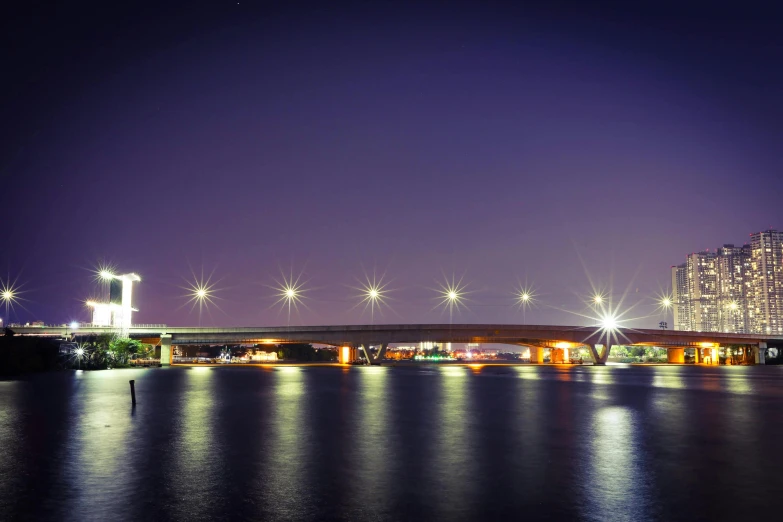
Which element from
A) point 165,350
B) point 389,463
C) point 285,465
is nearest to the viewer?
point 285,465

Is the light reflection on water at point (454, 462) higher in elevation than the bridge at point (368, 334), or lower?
lower

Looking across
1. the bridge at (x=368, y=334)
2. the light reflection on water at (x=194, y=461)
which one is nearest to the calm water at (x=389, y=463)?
the light reflection on water at (x=194, y=461)

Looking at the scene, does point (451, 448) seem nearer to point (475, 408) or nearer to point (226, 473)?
point (226, 473)

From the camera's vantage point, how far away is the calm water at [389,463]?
59.2ft

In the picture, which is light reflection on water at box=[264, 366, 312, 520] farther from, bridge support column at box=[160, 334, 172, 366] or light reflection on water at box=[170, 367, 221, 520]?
bridge support column at box=[160, 334, 172, 366]

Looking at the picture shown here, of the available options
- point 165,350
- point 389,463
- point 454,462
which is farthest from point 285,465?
point 165,350

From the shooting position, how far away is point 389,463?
25.0 m

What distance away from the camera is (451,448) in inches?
1129

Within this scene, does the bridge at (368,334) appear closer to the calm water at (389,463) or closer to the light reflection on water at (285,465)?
the calm water at (389,463)

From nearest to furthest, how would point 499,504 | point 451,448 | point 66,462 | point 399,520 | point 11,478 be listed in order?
point 399,520, point 499,504, point 11,478, point 66,462, point 451,448

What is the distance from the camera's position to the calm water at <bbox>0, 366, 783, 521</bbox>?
1805 centimetres

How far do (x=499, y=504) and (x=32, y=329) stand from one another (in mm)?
192538

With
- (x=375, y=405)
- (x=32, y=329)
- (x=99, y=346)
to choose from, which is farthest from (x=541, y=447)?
(x=32, y=329)

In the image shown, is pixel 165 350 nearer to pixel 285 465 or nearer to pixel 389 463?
pixel 285 465
